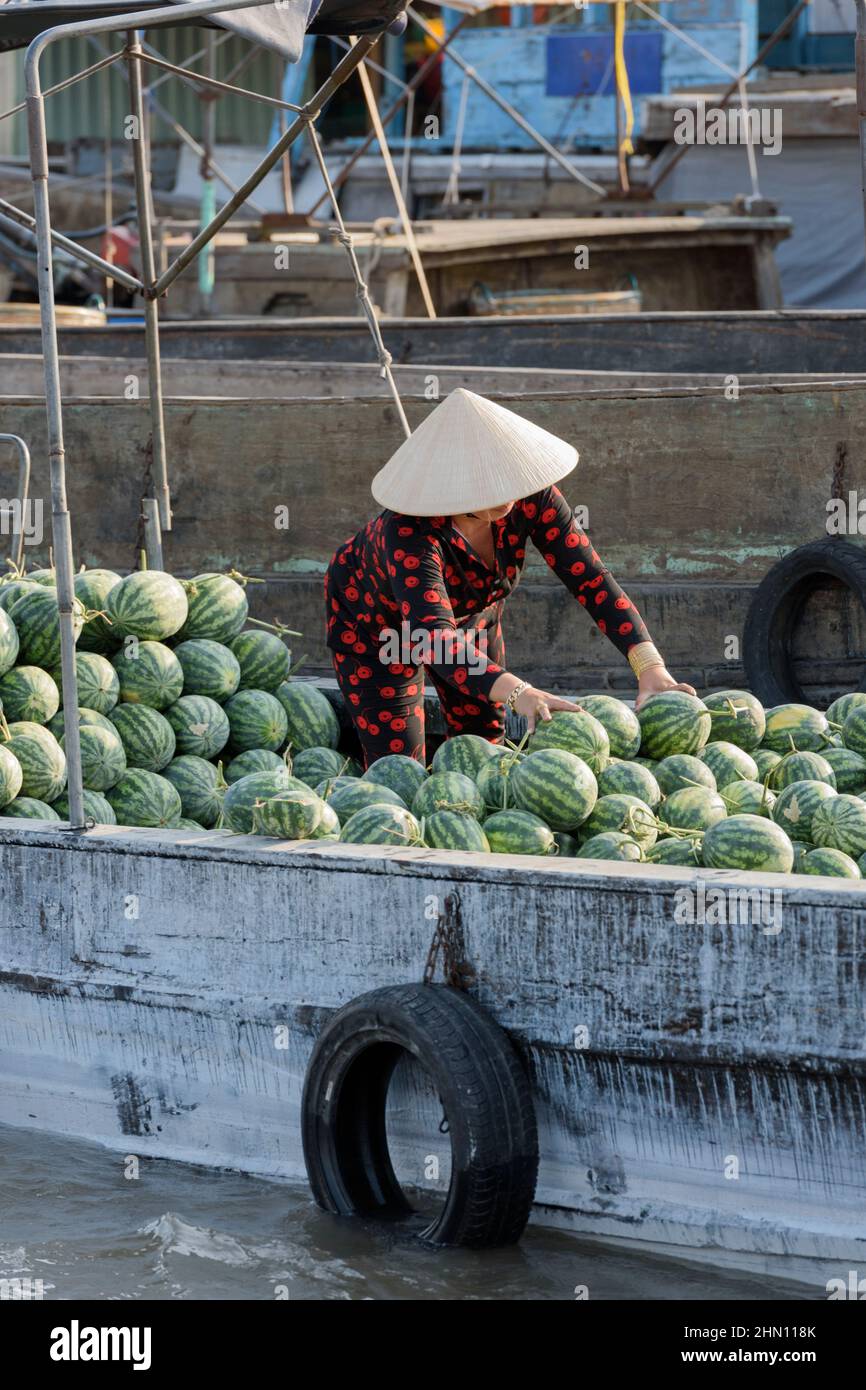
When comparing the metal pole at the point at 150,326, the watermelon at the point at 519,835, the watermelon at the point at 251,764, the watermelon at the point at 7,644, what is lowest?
the watermelon at the point at 519,835

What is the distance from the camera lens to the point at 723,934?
12.2 ft

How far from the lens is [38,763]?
5184mm

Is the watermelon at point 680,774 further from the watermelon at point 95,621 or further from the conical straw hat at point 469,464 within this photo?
the watermelon at point 95,621

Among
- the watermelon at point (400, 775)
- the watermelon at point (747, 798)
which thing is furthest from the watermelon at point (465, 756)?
the watermelon at point (747, 798)

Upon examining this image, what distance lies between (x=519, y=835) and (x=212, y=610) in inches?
79.2

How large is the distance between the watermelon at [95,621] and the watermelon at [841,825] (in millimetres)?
2513

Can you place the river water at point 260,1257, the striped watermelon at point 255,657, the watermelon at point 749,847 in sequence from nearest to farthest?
the river water at point 260,1257 < the watermelon at point 749,847 < the striped watermelon at point 255,657

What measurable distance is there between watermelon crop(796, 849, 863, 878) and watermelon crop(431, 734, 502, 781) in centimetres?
108

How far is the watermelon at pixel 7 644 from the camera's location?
5395 mm

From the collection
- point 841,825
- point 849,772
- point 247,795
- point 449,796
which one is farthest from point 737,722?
point 247,795

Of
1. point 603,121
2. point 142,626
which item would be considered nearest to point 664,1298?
point 142,626

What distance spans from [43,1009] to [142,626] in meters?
1.47
